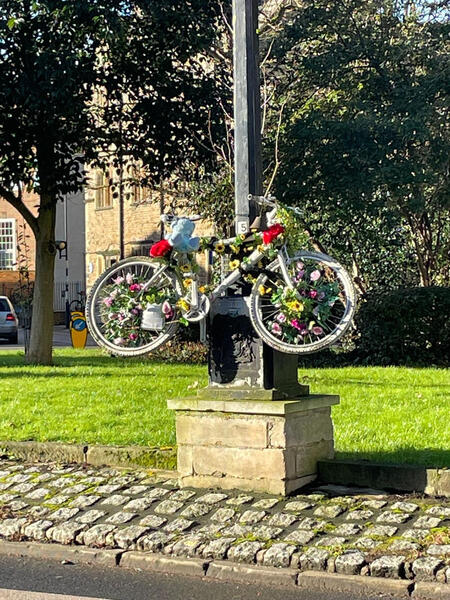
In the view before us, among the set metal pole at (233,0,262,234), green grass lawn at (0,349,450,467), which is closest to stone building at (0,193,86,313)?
green grass lawn at (0,349,450,467)

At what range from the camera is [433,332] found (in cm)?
1814

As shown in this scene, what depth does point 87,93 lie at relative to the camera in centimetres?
1697

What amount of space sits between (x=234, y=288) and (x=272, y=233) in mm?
640

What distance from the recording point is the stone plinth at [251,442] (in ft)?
25.2

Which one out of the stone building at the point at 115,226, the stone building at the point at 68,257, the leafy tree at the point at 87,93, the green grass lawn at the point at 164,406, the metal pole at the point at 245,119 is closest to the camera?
the metal pole at the point at 245,119

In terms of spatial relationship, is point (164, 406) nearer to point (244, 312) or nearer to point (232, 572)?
point (244, 312)

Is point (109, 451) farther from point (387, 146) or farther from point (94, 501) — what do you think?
point (387, 146)

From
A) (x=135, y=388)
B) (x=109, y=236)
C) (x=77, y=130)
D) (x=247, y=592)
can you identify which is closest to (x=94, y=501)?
(x=247, y=592)

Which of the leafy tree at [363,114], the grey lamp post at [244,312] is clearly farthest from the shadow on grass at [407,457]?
the leafy tree at [363,114]

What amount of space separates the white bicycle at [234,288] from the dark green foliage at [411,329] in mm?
10492

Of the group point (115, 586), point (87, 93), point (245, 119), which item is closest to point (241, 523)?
point (115, 586)

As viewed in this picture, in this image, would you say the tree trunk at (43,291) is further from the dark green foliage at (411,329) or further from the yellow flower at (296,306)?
the yellow flower at (296,306)

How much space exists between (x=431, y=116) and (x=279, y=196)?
3075 millimetres

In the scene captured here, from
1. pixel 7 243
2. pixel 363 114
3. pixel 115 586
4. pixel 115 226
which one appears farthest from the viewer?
pixel 7 243
